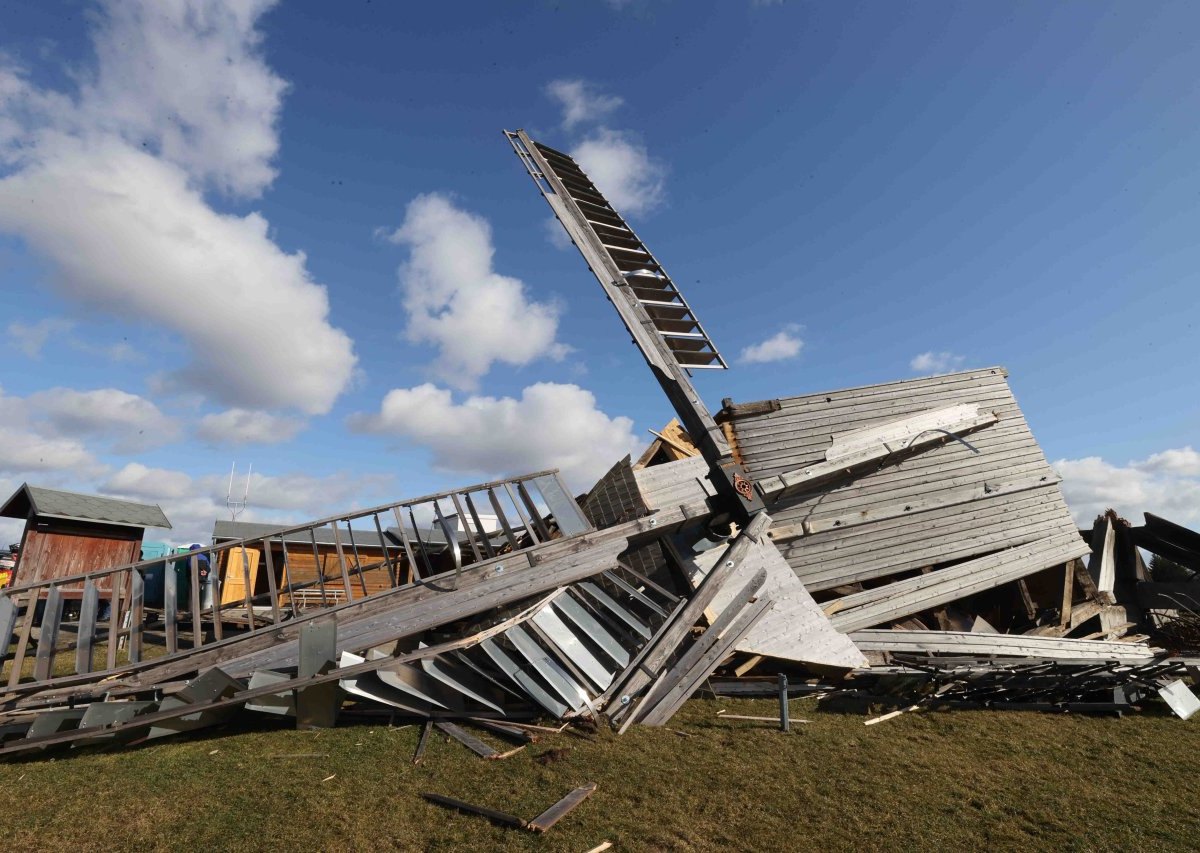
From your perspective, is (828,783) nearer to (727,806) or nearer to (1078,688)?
(727,806)

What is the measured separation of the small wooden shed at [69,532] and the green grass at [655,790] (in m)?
16.1

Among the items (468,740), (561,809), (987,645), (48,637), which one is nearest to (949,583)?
(987,645)

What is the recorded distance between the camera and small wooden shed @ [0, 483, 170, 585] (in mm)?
18750

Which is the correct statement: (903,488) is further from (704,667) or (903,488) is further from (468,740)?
(468,740)

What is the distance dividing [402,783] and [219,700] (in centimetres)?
268

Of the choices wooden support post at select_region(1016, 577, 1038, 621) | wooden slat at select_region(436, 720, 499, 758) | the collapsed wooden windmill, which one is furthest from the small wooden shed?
wooden support post at select_region(1016, 577, 1038, 621)

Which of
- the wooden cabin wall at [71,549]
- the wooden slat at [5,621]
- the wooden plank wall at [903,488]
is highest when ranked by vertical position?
the wooden cabin wall at [71,549]

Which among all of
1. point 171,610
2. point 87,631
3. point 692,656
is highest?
point 87,631

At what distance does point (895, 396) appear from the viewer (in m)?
14.6

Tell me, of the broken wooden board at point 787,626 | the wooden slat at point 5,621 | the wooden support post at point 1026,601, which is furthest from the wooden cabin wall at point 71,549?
the wooden support post at point 1026,601

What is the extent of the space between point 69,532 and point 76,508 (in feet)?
2.58

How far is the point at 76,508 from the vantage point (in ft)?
65.3

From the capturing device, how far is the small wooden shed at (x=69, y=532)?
1875 cm

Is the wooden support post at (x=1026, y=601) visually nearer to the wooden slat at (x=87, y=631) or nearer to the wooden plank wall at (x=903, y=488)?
the wooden plank wall at (x=903, y=488)
